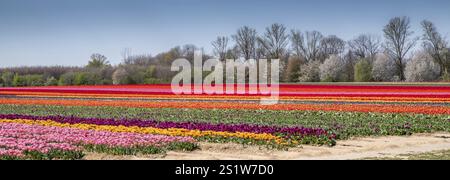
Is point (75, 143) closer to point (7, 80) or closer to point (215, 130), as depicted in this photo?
point (215, 130)

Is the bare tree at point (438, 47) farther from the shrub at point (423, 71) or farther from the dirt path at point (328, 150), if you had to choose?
the dirt path at point (328, 150)

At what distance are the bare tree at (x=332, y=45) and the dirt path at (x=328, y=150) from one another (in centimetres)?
9437

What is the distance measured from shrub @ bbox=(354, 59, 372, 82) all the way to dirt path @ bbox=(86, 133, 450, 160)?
6719 centimetres

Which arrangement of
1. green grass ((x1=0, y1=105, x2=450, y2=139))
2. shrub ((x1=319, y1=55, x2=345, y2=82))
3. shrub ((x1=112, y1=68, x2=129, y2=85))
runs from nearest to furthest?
1. green grass ((x1=0, y1=105, x2=450, y2=139))
2. shrub ((x1=112, y1=68, x2=129, y2=85))
3. shrub ((x1=319, y1=55, x2=345, y2=82))

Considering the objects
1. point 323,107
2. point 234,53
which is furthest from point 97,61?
point 323,107

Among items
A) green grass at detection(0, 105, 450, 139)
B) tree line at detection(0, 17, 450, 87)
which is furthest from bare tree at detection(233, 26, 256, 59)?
green grass at detection(0, 105, 450, 139)

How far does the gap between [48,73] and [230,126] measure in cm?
7072

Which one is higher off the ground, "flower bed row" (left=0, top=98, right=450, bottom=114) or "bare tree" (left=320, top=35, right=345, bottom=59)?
"bare tree" (left=320, top=35, right=345, bottom=59)

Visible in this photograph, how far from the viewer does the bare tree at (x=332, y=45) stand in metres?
113

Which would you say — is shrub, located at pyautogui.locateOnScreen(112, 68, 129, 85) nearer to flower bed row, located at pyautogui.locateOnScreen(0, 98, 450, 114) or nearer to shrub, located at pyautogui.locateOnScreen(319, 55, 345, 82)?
shrub, located at pyautogui.locateOnScreen(319, 55, 345, 82)

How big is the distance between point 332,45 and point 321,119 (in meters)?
89.1

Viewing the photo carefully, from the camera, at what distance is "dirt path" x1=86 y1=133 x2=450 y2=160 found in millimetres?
16073
